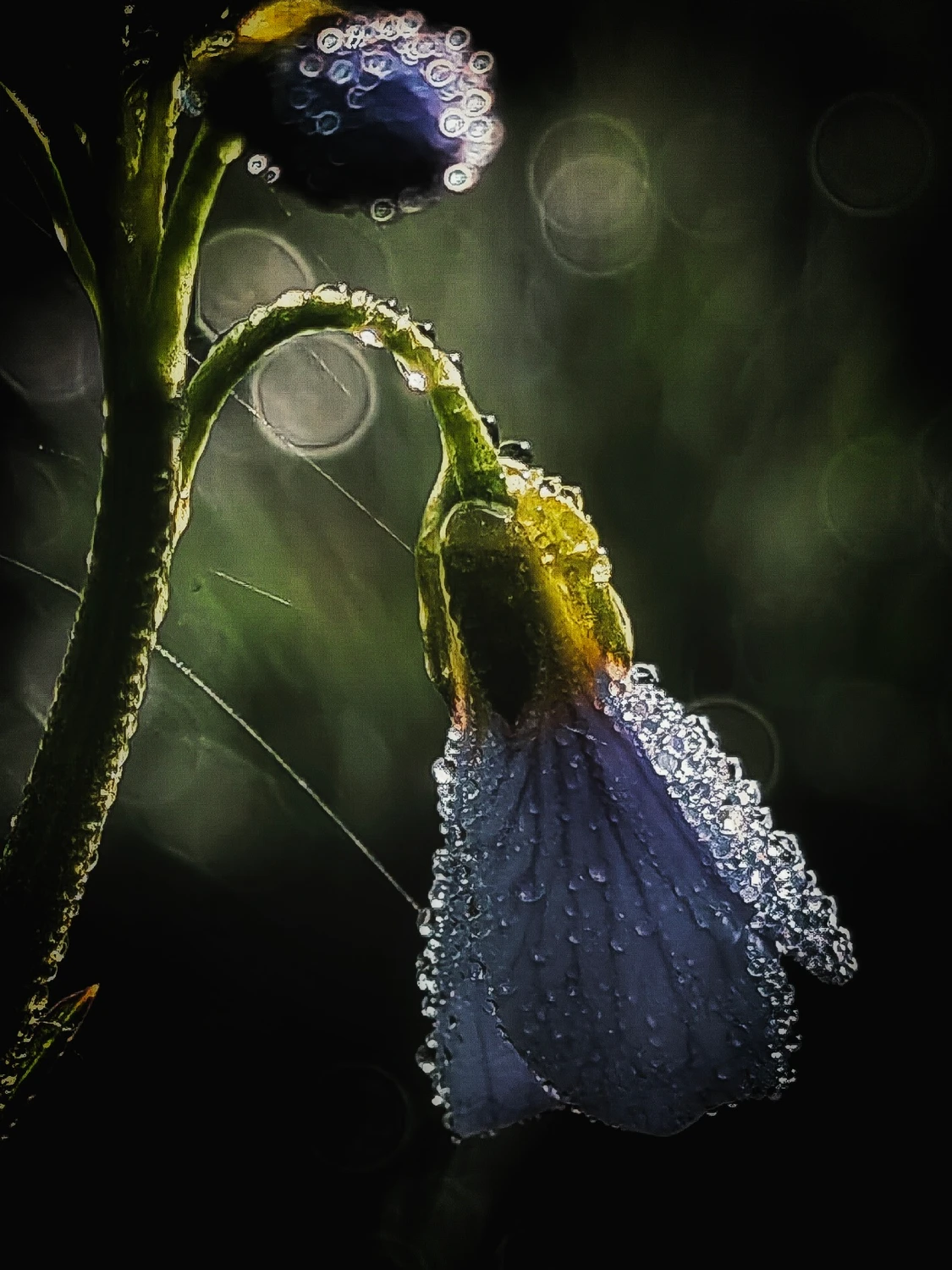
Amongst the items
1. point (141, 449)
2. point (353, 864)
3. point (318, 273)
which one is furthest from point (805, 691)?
point (141, 449)

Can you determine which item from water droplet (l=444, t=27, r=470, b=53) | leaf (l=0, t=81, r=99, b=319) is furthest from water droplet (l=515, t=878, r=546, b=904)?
water droplet (l=444, t=27, r=470, b=53)

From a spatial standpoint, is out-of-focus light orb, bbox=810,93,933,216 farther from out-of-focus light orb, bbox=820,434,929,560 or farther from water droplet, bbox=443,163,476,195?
water droplet, bbox=443,163,476,195

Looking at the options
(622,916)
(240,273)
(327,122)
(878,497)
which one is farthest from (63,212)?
(878,497)

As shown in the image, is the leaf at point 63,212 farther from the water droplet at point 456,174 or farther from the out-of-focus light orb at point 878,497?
the out-of-focus light orb at point 878,497

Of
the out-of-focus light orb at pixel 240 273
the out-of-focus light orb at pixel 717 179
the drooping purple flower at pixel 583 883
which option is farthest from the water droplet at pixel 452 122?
the out-of-focus light orb at pixel 717 179

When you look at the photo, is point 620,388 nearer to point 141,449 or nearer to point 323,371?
point 323,371
